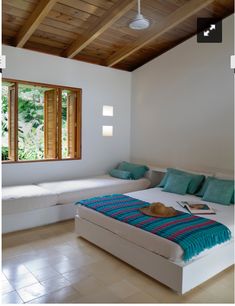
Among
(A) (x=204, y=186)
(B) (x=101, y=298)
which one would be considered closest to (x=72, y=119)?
(A) (x=204, y=186)

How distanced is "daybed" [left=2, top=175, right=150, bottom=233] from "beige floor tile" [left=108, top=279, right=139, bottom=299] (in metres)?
1.70

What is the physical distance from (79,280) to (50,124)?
9.88 feet

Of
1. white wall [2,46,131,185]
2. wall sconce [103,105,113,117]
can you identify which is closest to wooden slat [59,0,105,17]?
white wall [2,46,131,185]

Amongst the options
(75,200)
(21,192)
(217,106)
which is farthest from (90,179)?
(217,106)

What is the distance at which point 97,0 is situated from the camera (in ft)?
11.6

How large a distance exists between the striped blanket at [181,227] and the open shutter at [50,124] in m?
1.94

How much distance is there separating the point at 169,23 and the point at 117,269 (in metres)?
3.36

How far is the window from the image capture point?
4738mm

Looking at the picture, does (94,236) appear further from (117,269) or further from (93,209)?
(117,269)

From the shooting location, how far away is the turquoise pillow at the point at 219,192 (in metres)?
3.44

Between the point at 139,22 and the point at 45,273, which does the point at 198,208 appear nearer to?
the point at 45,273

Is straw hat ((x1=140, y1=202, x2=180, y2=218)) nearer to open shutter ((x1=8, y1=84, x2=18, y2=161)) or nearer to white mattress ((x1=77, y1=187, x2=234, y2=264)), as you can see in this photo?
white mattress ((x1=77, y1=187, x2=234, y2=264))

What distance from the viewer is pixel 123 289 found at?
2324 millimetres

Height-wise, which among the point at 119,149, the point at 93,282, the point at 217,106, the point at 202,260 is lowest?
the point at 93,282
